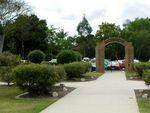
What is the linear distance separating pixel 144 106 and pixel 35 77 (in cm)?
570

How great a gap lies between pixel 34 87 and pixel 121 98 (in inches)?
151

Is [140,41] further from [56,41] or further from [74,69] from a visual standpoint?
[74,69]

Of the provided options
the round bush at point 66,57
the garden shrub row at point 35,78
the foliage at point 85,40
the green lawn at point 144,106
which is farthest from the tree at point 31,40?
the green lawn at point 144,106

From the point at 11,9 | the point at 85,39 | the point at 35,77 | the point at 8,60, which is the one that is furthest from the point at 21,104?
the point at 85,39

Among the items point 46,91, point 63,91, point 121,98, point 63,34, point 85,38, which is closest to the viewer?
point 121,98

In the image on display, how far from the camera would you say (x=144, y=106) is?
1716cm

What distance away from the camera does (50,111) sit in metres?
15.8

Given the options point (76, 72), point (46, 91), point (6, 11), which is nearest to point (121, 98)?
point (46, 91)

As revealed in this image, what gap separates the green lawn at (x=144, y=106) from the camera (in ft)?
52.7

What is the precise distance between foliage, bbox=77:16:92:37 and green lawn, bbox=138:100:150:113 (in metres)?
99.7

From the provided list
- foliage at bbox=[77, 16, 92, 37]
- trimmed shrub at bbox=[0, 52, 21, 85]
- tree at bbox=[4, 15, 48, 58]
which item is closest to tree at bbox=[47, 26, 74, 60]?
tree at bbox=[4, 15, 48, 58]

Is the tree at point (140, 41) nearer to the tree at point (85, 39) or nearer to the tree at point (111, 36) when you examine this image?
the tree at point (111, 36)

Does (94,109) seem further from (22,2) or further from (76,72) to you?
(22,2)

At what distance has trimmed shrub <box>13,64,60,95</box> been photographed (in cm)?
2102
